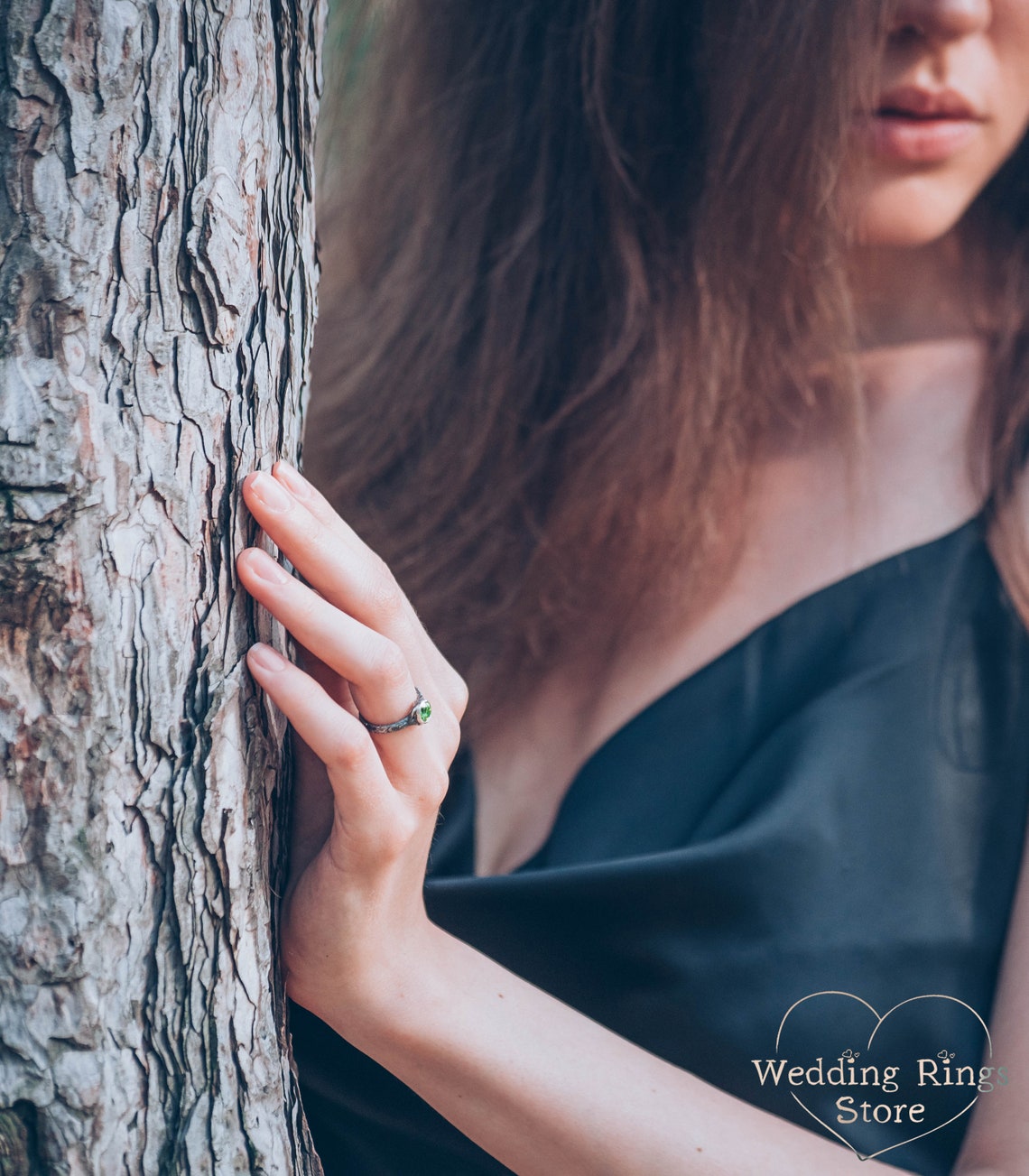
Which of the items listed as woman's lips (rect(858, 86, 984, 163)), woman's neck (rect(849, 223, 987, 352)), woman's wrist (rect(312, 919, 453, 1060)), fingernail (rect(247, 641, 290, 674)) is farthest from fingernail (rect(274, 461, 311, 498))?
woman's neck (rect(849, 223, 987, 352))

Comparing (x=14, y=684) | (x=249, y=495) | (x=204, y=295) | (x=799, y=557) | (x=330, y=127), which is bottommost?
Result: (x=799, y=557)

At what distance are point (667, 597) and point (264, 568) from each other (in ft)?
2.82

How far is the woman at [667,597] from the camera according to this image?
93 centimetres

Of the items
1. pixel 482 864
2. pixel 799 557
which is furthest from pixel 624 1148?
pixel 799 557

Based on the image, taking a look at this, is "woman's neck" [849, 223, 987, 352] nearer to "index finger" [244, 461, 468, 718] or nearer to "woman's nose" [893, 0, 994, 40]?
"woman's nose" [893, 0, 994, 40]

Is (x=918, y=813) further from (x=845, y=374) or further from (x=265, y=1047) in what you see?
(x=265, y=1047)

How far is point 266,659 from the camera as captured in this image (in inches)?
30.2

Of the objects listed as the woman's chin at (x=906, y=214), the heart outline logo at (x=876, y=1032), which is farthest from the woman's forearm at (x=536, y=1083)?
the woman's chin at (x=906, y=214)

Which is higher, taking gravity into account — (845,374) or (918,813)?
(845,374)

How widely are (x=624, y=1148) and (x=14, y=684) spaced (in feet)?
2.30

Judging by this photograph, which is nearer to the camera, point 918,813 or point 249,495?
point 249,495

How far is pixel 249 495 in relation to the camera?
761mm

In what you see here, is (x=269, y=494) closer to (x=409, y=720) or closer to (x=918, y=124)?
(x=409, y=720)

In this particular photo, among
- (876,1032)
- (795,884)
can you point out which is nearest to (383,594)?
(795,884)
